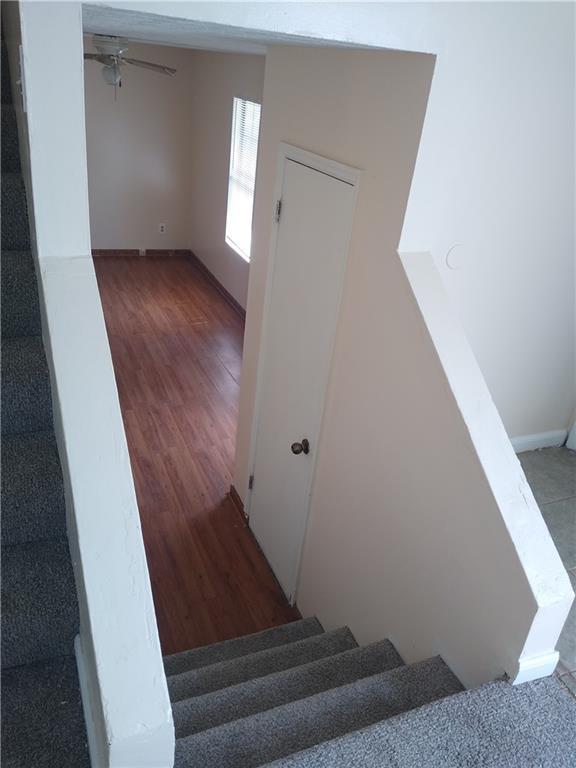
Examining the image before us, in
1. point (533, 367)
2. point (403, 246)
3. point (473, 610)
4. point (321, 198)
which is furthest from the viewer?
point (533, 367)

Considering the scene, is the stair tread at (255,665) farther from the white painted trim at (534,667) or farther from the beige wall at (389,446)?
the white painted trim at (534,667)

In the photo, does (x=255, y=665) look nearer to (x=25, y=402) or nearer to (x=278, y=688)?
(x=278, y=688)

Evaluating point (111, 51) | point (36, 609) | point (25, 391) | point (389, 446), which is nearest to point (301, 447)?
point (389, 446)

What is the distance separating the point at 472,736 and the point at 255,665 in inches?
43.7

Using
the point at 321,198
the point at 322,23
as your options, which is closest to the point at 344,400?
the point at 321,198

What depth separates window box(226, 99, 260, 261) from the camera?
543 cm

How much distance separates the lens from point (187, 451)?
4.15 metres

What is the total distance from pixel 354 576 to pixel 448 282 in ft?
4.08

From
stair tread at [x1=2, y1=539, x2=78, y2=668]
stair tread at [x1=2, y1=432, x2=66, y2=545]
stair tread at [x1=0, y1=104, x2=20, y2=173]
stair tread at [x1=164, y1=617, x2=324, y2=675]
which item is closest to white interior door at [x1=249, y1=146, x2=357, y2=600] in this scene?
stair tread at [x1=164, y1=617, x2=324, y2=675]

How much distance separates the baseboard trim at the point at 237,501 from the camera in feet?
11.9

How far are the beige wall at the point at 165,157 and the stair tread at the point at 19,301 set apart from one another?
13.7ft

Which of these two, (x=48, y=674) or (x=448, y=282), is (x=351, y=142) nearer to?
(x=448, y=282)

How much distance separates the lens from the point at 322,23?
4.92 ft

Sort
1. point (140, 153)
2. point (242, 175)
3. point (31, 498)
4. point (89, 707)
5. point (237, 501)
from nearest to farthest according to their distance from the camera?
point (89, 707)
point (31, 498)
point (237, 501)
point (242, 175)
point (140, 153)
